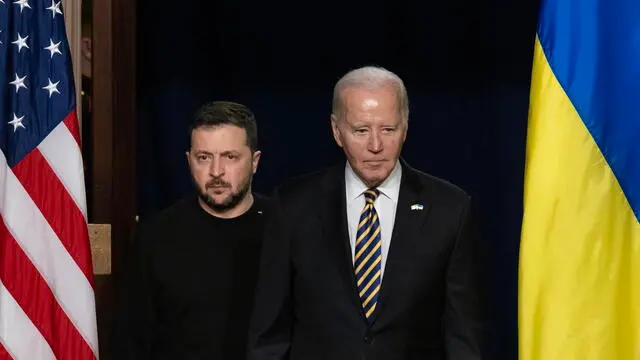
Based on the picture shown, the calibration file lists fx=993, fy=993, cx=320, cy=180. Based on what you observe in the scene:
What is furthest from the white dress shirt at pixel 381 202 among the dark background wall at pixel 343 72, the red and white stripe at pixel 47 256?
the dark background wall at pixel 343 72

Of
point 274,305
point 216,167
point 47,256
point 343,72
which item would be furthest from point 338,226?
point 343,72

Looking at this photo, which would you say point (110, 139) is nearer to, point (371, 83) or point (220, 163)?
point (220, 163)

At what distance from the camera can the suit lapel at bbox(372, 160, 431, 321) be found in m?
2.31

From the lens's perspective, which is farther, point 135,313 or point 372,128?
point 135,313

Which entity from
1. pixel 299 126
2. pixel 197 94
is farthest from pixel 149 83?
pixel 299 126

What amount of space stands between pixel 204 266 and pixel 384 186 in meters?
0.67

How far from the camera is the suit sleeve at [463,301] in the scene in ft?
7.50

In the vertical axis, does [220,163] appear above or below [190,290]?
above

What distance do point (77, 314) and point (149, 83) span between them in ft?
4.59

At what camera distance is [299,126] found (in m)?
4.03

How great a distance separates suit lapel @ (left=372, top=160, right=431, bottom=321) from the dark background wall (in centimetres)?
150

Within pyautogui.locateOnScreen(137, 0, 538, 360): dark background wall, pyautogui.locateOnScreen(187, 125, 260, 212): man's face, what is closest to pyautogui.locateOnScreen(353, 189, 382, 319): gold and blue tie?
pyautogui.locateOnScreen(187, 125, 260, 212): man's face

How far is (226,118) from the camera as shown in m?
2.77

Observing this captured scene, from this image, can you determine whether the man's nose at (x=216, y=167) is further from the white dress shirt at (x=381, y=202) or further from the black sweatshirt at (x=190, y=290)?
the white dress shirt at (x=381, y=202)
